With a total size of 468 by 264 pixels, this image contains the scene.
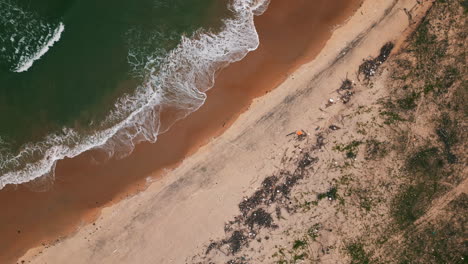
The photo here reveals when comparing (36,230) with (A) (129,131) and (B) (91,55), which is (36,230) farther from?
(B) (91,55)

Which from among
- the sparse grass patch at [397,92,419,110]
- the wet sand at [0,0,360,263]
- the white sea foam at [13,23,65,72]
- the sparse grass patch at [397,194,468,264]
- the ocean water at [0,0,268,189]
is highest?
the white sea foam at [13,23,65,72]

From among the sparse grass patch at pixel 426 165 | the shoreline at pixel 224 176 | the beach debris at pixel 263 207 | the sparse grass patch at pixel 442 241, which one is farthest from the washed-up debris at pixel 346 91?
the sparse grass patch at pixel 442 241

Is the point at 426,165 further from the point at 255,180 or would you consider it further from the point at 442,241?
the point at 255,180

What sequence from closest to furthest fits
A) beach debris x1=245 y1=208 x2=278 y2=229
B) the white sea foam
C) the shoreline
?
the shoreline
beach debris x1=245 y1=208 x2=278 y2=229
the white sea foam

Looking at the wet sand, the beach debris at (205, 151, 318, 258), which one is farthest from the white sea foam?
the beach debris at (205, 151, 318, 258)

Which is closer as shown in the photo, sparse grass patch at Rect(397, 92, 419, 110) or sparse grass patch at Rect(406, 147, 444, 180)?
sparse grass patch at Rect(406, 147, 444, 180)

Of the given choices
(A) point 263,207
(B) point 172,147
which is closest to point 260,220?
(A) point 263,207

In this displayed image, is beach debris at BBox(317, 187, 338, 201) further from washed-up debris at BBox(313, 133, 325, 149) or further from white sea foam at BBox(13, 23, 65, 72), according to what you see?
white sea foam at BBox(13, 23, 65, 72)
